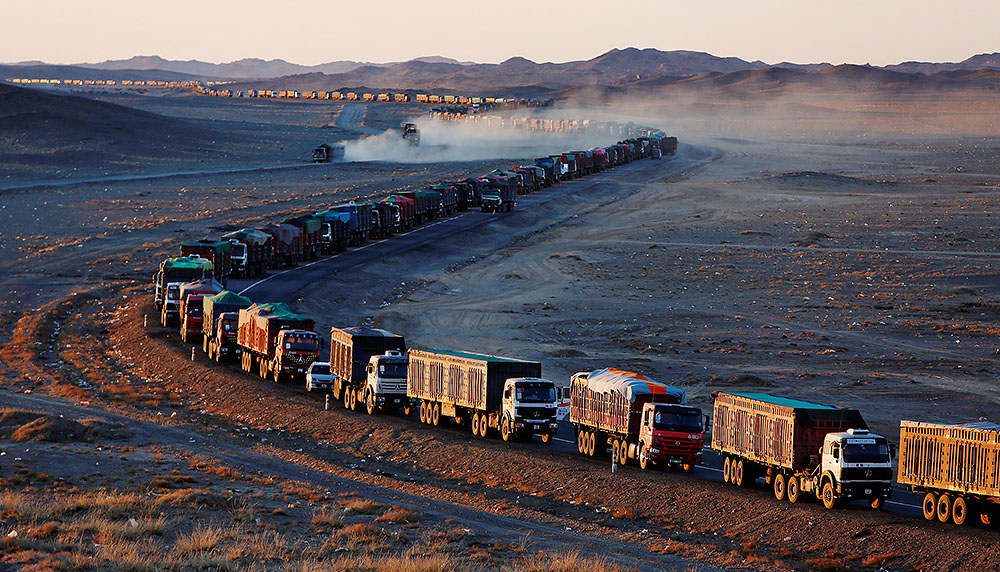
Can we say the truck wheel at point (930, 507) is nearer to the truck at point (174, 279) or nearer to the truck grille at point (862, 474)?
the truck grille at point (862, 474)

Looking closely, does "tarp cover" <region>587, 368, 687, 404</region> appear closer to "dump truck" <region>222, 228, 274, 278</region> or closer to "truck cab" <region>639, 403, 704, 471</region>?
"truck cab" <region>639, 403, 704, 471</region>

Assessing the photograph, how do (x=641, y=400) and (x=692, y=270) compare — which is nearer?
(x=641, y=400)

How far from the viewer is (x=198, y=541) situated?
81.9ft

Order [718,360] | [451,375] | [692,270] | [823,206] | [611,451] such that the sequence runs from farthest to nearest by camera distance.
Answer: [823,206]
[692,270]
[718,360]
[451,375]
[611,451]

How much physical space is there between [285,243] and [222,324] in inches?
1082

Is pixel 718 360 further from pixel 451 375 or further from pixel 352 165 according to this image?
pixel 352 165

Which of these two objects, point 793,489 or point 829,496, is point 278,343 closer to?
point 793,489

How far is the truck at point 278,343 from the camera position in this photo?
177 feet

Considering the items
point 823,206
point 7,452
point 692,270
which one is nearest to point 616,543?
point 7,452

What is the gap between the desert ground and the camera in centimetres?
2816

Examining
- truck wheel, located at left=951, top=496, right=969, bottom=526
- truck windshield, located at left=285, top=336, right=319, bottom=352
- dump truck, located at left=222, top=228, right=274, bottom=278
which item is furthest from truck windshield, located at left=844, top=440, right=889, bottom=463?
dump truck, located at left=222, top=228, right=274, bottom=278

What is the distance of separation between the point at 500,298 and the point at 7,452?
4355 centimetres

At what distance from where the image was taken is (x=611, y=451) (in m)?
40.3

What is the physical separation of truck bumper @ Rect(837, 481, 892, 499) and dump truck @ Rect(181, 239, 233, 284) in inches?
2015
